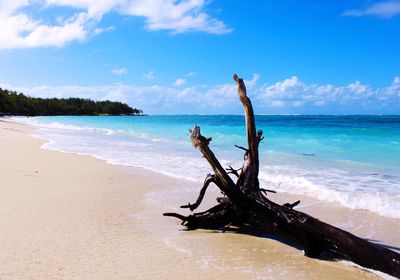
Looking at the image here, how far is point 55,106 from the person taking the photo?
116938 mm

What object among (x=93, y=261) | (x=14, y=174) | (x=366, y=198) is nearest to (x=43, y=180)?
(x=14, y=174)

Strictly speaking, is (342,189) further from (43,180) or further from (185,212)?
(43,180)

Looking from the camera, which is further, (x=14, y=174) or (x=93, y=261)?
(x=14, y=174)

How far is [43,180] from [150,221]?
365cm

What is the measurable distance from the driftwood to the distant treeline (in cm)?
7587

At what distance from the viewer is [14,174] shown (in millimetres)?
8445

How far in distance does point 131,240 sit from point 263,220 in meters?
1.55

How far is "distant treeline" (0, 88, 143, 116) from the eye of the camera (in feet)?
274

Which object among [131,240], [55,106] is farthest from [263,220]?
[55,106]

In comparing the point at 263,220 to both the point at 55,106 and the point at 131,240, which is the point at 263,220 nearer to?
the point at 131,240

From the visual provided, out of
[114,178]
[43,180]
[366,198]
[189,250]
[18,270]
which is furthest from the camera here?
[114,178]

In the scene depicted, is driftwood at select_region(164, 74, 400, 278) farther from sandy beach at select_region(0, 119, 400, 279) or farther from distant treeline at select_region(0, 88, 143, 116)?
distant treeline at select_region(0, 88, 143, 116)

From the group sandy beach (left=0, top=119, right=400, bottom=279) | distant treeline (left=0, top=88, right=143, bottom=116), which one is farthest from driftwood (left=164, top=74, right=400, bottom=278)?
distant treeline (left=0, top=88, right=143, bottom=116)

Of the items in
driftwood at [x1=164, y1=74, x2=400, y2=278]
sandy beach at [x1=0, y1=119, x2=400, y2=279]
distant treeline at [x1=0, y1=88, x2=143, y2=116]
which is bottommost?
sandy beach at [x1=0, y1=119, x2=400, y2=279]
